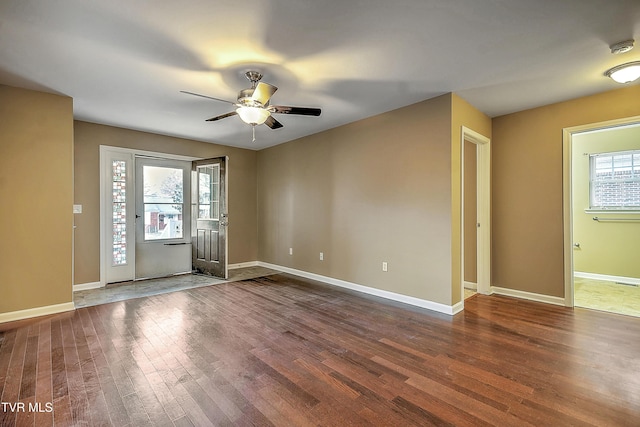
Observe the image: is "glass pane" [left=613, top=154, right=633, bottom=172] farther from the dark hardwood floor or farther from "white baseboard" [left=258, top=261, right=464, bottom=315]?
"white baseboard" [left=258, top=261, right=464, bottom=315]

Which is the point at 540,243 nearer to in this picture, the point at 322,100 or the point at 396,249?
the point at 396,249

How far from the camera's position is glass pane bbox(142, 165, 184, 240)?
512 cm

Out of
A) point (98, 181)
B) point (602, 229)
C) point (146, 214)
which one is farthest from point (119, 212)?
point (602, 229)

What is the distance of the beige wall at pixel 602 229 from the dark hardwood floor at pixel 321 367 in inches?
80.9

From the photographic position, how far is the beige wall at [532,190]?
363 centimetres

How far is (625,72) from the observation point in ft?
8.91

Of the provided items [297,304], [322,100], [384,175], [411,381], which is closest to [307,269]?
[297,304]

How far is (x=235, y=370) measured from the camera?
2.21 meters

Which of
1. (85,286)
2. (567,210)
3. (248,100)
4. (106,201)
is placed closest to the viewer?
(248,100)

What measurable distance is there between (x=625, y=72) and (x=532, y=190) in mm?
1568

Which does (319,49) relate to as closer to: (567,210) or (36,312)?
(567,210)

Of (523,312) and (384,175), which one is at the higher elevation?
(384,175)

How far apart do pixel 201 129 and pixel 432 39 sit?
12.7ft

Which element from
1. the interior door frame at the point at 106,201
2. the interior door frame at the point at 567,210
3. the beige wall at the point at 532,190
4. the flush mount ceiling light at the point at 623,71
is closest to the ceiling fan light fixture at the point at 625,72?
the flush mount ceiling light at the point at 623,71
